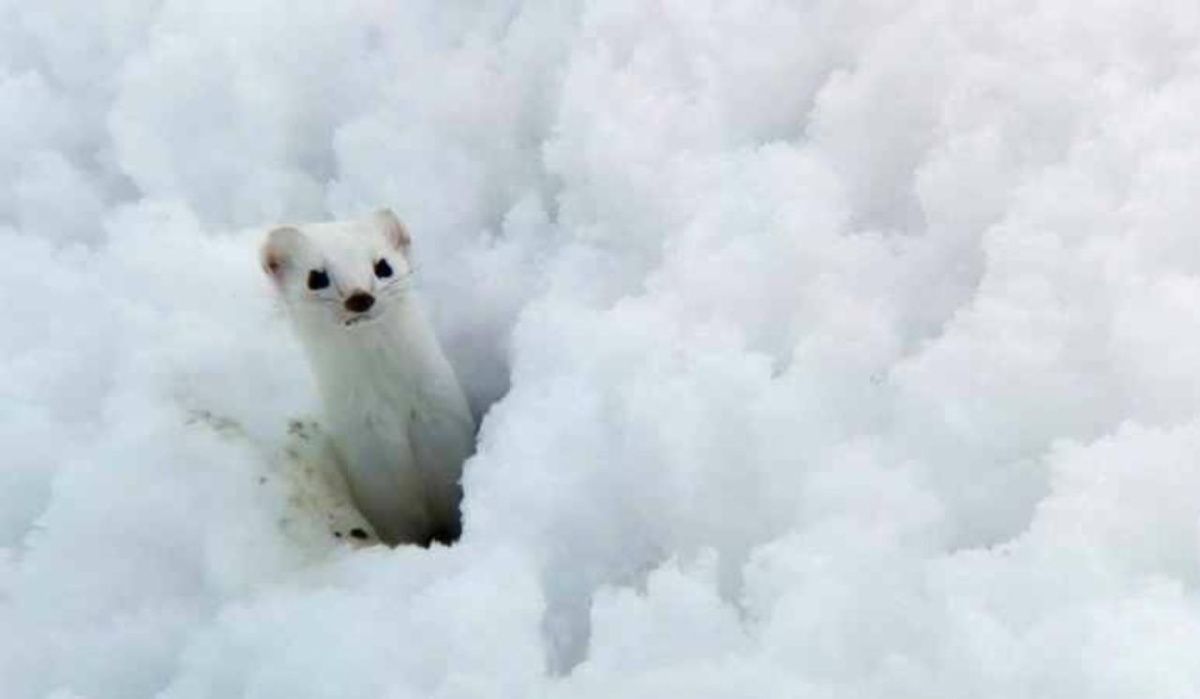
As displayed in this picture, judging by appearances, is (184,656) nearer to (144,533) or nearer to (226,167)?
(144,533)

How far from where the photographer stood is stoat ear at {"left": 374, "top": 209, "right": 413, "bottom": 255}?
217 centimetres

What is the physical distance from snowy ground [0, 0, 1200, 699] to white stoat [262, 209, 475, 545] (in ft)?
0.43

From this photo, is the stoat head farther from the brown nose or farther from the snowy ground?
the snowy ground

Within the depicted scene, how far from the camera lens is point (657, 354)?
1826 millimetres

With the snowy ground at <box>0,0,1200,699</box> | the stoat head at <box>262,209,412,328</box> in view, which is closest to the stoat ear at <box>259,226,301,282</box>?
the stoat head at <box>262,209,412,328</box>

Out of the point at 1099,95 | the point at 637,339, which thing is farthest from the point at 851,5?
the point at 637,339

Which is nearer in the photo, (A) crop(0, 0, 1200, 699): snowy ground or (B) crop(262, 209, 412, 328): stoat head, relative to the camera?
(A) crop(0, 0, 1200, 699): snowy ground

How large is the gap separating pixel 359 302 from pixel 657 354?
0.48 metres

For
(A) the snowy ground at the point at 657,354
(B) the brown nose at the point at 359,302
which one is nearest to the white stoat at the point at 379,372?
(B) the brown nose at the point at 359,302

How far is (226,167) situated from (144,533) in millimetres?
871

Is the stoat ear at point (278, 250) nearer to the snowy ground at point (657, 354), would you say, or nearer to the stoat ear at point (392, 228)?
the stoat ear at point (392, 228)

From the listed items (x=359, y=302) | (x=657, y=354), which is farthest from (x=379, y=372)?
(x=657, y=354)

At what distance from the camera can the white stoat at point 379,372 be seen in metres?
2.10

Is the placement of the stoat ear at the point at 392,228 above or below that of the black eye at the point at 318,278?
above
